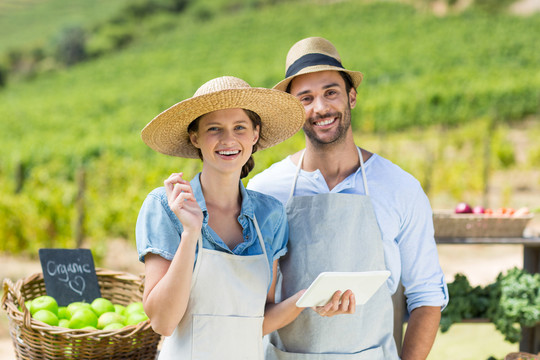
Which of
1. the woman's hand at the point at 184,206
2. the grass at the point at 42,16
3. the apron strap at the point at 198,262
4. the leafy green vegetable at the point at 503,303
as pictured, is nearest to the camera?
the woman's hand at the point at 184,206

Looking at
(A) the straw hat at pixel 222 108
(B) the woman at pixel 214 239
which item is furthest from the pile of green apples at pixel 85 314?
(A) the straw hat at pixel 222 108

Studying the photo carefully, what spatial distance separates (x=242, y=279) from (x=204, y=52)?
130 ft

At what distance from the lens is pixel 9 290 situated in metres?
2.18

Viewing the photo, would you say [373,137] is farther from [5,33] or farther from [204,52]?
[5,33]

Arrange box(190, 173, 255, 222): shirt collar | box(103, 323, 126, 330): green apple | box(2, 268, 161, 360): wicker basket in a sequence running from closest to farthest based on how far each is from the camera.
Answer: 1. box(190, 173, 255, 222): shirt collar
2. box(2, 268, 161, 360): wicker basket
3. box(103, 323, 126, 330): green apple

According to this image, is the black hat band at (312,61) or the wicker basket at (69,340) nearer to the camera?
the wicker basket at (69,340)

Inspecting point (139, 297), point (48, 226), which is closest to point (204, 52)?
point (48, 226)

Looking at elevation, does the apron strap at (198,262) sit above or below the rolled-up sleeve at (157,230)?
below

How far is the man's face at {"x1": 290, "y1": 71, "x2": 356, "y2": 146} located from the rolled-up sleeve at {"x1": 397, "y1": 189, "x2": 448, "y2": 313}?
401 millimetres

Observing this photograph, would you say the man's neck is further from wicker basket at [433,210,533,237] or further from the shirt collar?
wicker basket at [433,210,533,237]

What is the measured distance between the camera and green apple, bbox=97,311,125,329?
2174mm

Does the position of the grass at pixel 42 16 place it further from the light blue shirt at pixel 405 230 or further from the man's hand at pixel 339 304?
the man's hand at pixel 339 304

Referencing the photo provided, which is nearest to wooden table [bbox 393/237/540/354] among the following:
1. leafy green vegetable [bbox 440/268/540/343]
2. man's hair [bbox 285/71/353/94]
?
leafy green vegetable [bbox 440/268/540/343]

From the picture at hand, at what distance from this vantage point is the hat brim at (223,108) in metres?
1.79
